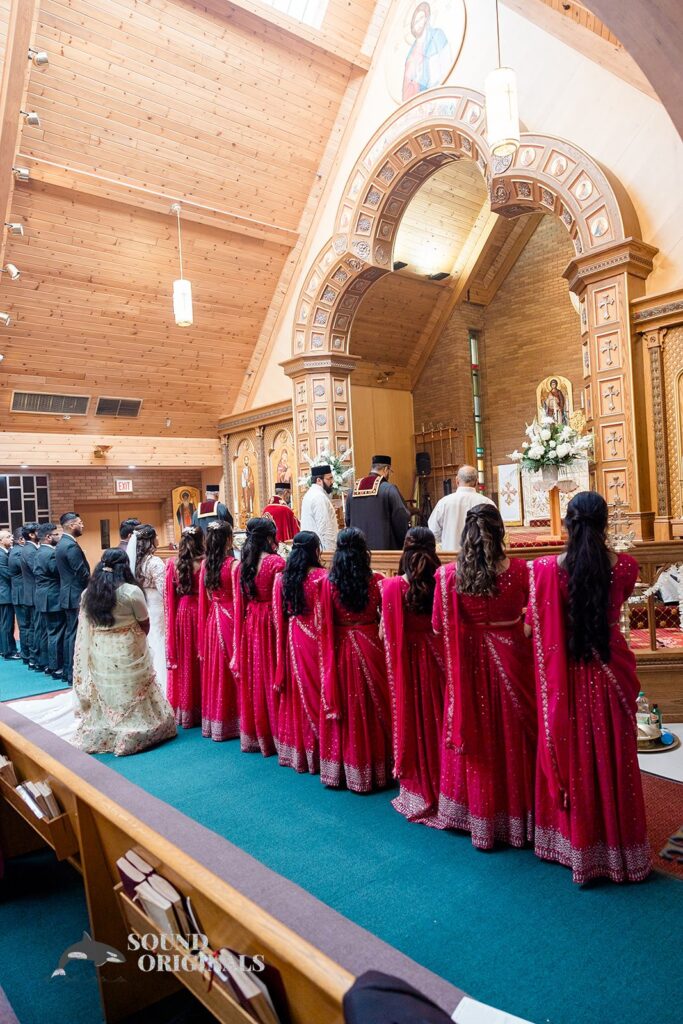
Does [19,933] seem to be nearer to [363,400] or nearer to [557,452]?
[557,452]

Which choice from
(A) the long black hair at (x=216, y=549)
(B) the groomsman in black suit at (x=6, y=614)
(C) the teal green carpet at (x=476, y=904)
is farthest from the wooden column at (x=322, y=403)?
(C) the teal green carpet at (x=476, y=904)

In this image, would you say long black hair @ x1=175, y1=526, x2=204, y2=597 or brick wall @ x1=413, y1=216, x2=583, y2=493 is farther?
brick wall @ x1=413, y1=216, x2=583, y2=493

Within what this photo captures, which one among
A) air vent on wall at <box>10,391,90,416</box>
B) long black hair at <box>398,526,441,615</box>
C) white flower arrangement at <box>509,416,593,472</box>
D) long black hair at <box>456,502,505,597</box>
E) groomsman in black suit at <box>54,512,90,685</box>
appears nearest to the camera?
long black hair at <box>456,502,505,597</box>

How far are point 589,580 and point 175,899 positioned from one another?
2.13m

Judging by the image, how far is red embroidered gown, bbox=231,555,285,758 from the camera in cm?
514

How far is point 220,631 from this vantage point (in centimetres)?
566

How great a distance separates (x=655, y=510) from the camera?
8133mm

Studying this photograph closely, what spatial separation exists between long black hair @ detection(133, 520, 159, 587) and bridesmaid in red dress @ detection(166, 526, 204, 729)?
9.1 inches

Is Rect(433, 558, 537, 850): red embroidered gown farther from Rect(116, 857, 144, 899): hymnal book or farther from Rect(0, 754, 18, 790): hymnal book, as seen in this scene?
Rect(0, 754, 18, 790): hymnal book

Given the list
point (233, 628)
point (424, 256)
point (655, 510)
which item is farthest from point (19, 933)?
point (424, 256)

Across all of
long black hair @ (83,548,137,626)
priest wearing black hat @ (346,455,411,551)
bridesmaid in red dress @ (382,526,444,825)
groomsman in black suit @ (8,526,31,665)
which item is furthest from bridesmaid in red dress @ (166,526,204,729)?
groomsman in black suit @ (8,526,31,665)

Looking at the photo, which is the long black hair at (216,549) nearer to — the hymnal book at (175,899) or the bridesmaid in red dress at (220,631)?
the bridesmaid in red dress at (220,631)

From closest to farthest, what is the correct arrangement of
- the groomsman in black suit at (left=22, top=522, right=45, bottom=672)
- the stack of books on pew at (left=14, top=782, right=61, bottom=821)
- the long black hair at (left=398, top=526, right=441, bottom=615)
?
the stack of books on pew at (left=14, top=782, right=61, bottom=821)
the long black hair at (left=398, top=526, right=441, bottom=615)
the groomsman in black suit at (left=22, top=522, right=45, bottom=672)

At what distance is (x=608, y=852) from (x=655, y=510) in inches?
223
